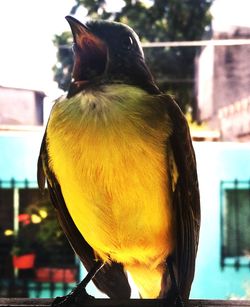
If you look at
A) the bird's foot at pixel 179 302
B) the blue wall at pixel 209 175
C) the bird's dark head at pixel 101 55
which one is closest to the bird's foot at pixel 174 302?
the bird's foot at pixel 179 302

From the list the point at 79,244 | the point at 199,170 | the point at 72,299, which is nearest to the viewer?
the point at 72,299

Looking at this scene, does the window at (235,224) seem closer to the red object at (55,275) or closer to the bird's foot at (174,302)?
the red object at (55,275)

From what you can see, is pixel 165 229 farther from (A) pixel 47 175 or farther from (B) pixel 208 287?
(B) pixel 208 287

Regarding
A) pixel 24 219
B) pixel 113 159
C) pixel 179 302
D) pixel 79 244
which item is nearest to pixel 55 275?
pixel 24 219

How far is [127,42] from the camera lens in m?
1.08

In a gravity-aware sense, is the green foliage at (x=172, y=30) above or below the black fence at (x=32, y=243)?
above

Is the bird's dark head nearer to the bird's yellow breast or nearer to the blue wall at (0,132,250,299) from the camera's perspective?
the bird's yellow breast

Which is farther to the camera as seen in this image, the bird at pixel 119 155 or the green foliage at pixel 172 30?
the green foliage at pixel 172 30

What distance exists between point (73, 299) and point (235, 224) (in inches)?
73.2

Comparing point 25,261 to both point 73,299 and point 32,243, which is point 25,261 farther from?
point 73,299

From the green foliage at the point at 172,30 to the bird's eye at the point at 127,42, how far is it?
1731mm

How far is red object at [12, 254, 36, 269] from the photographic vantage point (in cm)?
286

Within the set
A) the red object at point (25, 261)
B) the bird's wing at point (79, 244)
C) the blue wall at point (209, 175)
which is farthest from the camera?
the red object at point (25, 261)

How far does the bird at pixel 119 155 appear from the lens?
1027 mm
